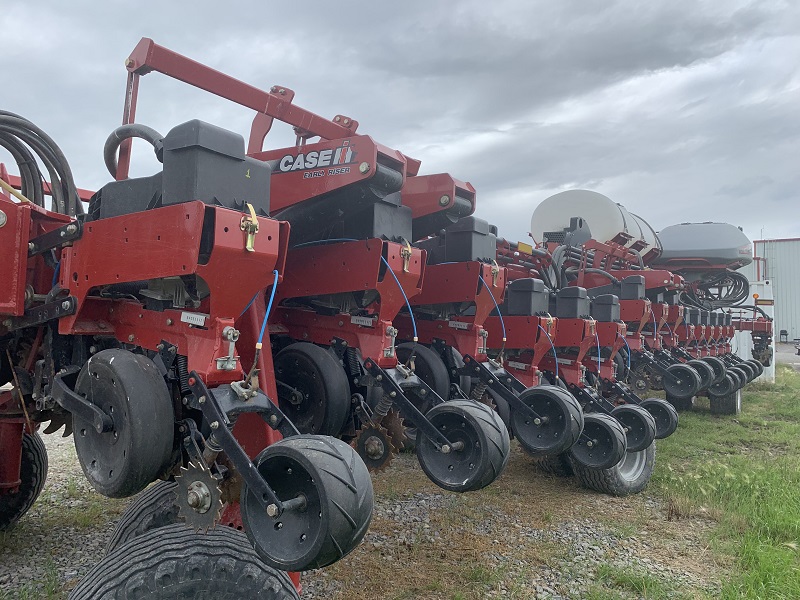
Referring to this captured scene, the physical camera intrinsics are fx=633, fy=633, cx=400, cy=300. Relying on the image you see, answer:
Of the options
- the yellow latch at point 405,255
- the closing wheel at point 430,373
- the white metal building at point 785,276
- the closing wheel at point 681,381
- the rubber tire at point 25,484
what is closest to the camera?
the yellow latch at point 405,255

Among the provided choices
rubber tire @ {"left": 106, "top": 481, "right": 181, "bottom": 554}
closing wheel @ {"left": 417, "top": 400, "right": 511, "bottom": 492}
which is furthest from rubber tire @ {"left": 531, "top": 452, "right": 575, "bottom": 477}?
rubber tire @ {"left": 106, "top": 481, "right": 181, "bottom": 554}

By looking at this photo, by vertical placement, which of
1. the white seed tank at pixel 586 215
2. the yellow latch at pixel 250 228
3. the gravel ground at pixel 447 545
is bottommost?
the gravel ground at pixel 447 545

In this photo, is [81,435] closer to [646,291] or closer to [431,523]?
[431,523]

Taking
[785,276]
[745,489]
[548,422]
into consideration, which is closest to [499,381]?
[548,422]

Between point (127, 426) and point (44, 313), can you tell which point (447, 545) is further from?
point (44, 313)

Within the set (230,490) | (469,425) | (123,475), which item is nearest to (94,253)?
(123,475)

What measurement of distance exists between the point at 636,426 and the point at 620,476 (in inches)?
17.5

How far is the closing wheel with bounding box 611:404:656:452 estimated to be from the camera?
5.09 meters

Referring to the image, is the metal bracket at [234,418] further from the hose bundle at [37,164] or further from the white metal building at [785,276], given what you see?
the white metal building at [785,276]

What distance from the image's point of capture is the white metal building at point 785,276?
22672 millimetres

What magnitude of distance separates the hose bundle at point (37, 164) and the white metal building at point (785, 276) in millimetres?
23714

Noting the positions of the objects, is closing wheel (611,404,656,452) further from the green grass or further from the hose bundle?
the hose bundle

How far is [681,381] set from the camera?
7.73m

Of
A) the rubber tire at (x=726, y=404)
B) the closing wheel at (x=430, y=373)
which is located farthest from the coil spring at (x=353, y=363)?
the rubber tire at (x=726, y=404)
